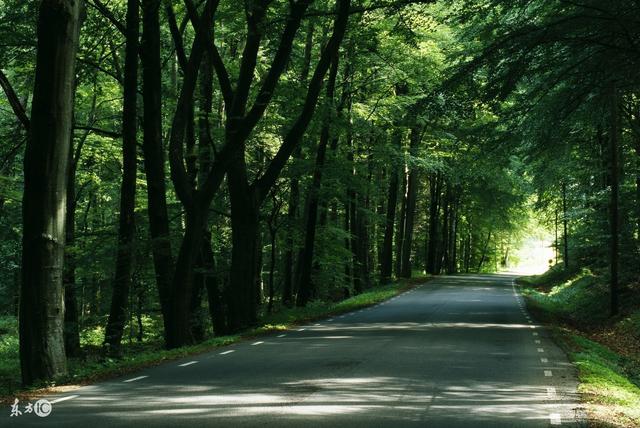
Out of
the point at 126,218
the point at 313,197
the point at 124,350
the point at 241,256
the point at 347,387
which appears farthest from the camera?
the point at 313,197

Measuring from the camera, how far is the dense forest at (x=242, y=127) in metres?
10.5

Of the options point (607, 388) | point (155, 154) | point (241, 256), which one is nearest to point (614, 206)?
point (241, 256)

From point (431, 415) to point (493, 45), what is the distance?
930 centimetres

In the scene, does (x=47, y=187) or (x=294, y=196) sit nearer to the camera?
(x=47, y=187)

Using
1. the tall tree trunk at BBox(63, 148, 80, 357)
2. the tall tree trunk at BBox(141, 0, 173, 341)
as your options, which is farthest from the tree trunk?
the tall tree trunk at BBox(63, 148, 80, 357)

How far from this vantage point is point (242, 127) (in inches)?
629

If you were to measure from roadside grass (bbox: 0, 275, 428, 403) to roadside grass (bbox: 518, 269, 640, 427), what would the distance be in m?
6.83

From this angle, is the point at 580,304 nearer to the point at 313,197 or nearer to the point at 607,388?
the point at 313,197

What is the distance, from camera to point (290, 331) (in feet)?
59.0

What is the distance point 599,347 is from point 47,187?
12525 millimetres

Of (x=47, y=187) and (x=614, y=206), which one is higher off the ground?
(x=614, y=206)

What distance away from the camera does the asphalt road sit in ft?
23.8

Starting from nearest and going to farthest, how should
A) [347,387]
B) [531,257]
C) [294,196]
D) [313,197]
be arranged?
[347,387] → [313,197] → [294,196] → [531,257]

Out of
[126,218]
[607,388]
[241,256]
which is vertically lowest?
[607,388]
